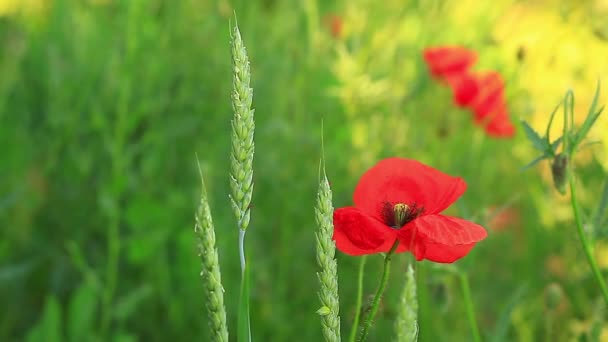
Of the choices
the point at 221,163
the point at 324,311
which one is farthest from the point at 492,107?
the point at 324,311

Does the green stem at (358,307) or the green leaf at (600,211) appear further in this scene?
the green leaf at (600,211)

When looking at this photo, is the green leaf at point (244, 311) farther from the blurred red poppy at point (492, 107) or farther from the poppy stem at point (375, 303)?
the blurred red poppy at point (492, 107)

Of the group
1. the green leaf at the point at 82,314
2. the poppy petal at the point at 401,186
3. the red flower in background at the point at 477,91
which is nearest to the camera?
the poppy petal at the point at 401,186

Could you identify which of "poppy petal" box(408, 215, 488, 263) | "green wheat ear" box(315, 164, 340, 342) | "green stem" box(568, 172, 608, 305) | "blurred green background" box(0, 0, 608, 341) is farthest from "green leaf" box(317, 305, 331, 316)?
"blurred green background" box(0, 0, 608, 341)

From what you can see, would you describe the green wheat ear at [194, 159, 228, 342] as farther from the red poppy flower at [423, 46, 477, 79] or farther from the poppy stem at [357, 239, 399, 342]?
the red poppy flower at [423, 46, 477, 79]

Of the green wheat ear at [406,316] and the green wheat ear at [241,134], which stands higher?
the green wheat ear at [241,134]

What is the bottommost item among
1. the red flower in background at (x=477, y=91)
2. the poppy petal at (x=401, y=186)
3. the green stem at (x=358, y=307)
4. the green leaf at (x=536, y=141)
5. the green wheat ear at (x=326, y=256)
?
the green stem at (x=358, y=307)

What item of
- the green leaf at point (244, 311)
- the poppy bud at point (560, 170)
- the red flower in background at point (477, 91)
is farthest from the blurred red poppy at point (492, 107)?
the green leaf at point (244, 311)

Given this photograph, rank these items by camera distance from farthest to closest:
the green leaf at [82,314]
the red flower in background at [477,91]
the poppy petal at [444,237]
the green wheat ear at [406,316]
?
the red flower in background at [477,91] < the green leaf at [82,314] < the poppy petal at [444,237] < the green wheat ear at [406,316]
